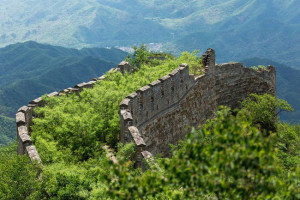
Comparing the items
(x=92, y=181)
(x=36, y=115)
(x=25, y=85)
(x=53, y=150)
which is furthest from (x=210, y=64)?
(x=25, y=85)

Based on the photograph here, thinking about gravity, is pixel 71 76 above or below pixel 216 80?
above

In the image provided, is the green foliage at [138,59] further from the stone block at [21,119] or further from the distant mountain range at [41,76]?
the distant mountain range at [41,76]

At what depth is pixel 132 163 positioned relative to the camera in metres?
15.5

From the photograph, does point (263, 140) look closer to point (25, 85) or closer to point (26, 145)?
point (26, 145)

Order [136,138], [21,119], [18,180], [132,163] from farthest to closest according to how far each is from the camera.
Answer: [21,119] → [136,138] → [132,163] → [18,180]

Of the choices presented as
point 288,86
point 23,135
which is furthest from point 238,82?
point 288,86

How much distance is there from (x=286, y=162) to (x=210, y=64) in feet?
26.4

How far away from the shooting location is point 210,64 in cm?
2859

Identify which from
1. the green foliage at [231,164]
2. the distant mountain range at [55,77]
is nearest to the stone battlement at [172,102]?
the green foliage at [231,164]

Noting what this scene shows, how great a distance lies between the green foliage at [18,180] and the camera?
13.7 meters

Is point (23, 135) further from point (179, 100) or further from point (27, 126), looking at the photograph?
point (179, 100)

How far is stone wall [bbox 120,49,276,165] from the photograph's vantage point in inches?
747

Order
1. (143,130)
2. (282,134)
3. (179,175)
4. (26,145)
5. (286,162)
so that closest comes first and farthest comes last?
(179,175) → (26,145) → (143,130) → (286,162) → (282,134)

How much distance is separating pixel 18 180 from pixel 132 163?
3.43 m
